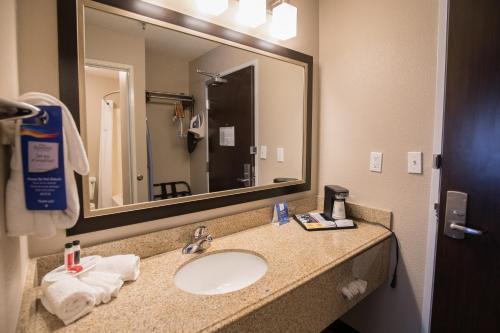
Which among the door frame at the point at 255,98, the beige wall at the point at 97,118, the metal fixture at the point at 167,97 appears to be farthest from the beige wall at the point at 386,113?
the beige wall at the point at 97,118

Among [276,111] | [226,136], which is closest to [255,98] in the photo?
[276,111]

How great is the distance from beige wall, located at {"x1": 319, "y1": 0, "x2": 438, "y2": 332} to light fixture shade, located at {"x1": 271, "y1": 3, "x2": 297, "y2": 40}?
35 centimetres

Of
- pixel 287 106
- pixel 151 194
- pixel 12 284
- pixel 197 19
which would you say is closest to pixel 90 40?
pixel 197 19

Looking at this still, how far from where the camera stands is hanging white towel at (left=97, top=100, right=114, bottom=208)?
3.36 feet

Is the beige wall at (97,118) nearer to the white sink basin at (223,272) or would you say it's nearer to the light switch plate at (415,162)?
the white sink basin at (223,272)

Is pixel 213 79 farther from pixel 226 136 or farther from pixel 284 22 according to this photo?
pixel 284 22

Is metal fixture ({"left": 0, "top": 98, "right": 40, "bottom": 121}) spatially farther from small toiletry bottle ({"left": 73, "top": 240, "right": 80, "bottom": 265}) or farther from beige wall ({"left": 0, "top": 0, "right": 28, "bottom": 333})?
small toiletry bottle ({"left": 73, "top": 240, "right": 80, "bottom": 265})

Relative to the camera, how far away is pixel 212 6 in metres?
1.19

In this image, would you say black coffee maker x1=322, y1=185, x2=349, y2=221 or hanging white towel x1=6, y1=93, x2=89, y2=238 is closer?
hanging white towel x1=6, y1=93, x2=89, y2=238

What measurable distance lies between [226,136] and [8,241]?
105 cm

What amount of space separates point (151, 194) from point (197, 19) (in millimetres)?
844

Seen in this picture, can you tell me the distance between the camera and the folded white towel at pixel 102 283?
78cm

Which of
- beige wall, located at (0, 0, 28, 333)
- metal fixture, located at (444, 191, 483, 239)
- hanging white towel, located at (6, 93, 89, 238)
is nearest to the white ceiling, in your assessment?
beige wall, located at (0, 0, 28, 333)

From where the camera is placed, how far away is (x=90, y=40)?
3.19 ft
